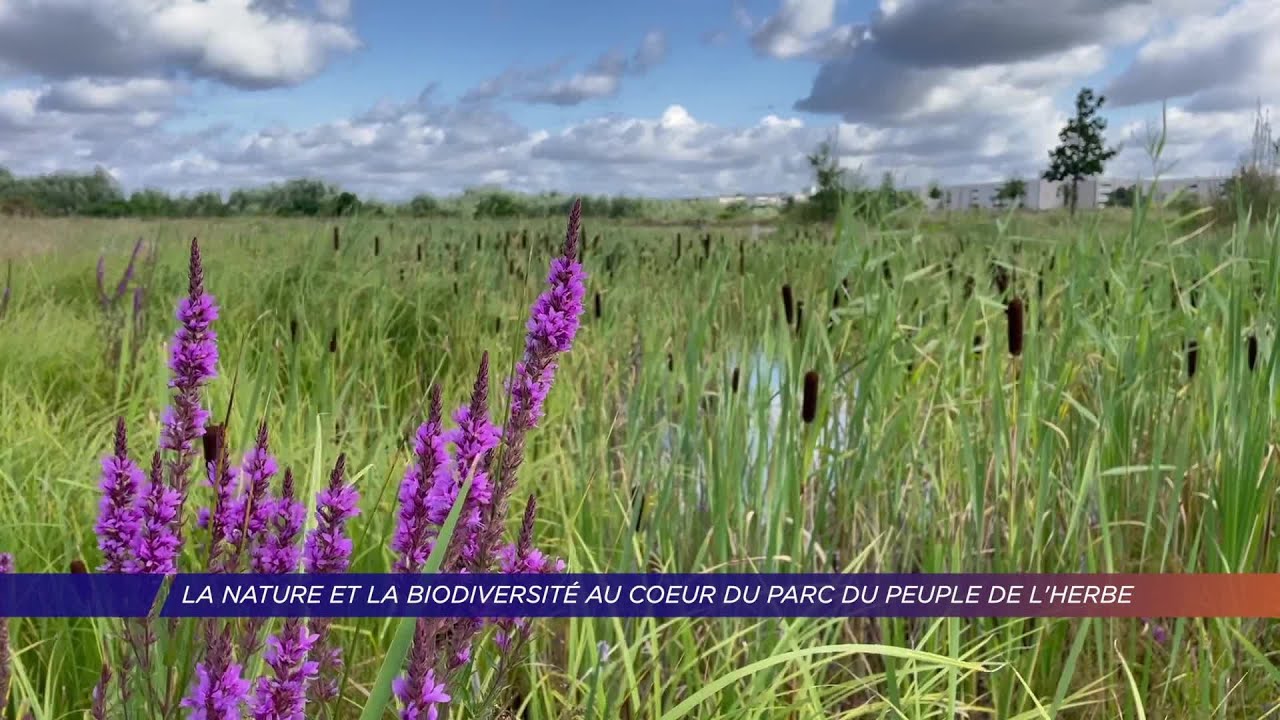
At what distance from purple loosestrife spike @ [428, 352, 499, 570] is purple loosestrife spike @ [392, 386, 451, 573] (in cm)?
1

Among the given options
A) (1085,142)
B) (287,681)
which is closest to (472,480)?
(287,681)

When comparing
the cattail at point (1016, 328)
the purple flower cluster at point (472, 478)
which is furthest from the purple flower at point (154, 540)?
the cattail at point (1016, 328)

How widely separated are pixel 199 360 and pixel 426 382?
10.6 feet

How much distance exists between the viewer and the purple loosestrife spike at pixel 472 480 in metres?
1.06

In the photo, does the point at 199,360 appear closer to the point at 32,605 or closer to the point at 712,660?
the point at 32,605

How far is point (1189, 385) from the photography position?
2711 millimetres

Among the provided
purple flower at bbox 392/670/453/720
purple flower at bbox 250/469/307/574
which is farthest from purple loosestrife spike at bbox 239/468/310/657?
purple flower at bbox 392/670/453/720

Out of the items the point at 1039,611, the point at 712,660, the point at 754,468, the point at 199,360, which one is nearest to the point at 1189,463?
the point at 1039,611

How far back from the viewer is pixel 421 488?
1.03m

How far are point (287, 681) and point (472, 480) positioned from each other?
0.29 metres

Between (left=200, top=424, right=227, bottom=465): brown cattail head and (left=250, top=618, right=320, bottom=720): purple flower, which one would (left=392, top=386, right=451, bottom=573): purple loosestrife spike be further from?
(left=200, top=424, right=227, bottom=465): brown cattail head

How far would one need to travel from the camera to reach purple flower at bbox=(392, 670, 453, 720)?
1035mm

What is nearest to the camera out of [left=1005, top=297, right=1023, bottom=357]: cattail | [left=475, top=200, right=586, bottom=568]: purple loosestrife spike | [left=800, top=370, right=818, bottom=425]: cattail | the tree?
[left=475, top=200, right=586, bottom=568]: purple loosestrife spike

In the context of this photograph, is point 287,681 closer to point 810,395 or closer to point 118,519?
point 118,519
